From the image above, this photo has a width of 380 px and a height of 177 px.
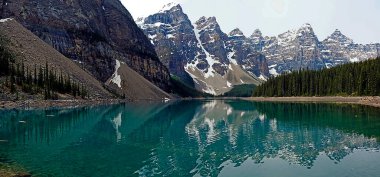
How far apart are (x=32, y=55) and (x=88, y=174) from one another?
147 m

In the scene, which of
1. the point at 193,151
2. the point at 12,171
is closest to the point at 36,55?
the point at 193,151

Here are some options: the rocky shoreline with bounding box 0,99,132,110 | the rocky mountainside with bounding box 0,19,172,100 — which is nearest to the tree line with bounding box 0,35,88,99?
the rocky shoreline with bounding box 0,99,132,110

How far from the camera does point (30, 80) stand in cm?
13625

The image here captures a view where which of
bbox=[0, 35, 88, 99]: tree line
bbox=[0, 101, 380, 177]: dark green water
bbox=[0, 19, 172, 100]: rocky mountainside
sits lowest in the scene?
bbox=[0, 101, 380, 177]: dark green water

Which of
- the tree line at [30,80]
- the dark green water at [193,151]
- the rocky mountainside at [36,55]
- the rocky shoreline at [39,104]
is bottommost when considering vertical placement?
the dark green water at [193,151]

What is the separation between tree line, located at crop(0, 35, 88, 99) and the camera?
128 m

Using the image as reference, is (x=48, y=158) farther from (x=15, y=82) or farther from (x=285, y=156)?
(x=15, y=82)

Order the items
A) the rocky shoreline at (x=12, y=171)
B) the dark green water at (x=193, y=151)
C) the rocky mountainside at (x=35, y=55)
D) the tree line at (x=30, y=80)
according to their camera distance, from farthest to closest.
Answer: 1. the rocky mountainside at (x=35, y=55)
2. the tree line at (x=30, y=80)
3. the dark green water at (x=193, y=151)
4. the rocky shoreline at (x=12, y=171)

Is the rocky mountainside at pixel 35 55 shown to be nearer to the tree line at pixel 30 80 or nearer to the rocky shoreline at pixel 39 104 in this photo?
the tree line at pixel 30 80

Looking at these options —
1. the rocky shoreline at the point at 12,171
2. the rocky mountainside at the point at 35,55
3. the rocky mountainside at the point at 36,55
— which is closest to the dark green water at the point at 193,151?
the rocky shoreline at the point at 12,171

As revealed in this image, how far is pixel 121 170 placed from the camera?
36.2 meters

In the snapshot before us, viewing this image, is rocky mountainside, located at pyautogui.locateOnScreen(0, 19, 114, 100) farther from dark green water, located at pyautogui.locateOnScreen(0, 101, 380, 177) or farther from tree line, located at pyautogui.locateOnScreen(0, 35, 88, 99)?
dark green water, located at pyautogui.locateOnScreen(0, 101, 380, 177)

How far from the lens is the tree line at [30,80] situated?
128 m

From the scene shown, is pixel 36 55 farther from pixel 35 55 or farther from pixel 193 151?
pixel 193 151
